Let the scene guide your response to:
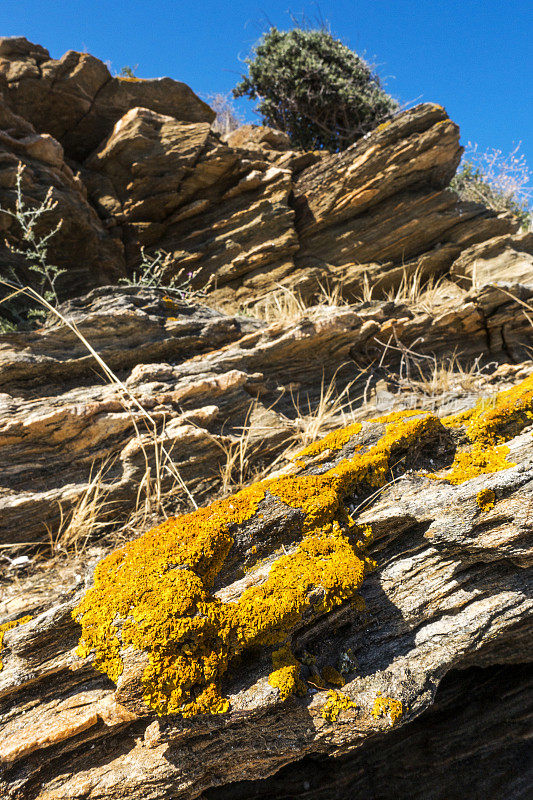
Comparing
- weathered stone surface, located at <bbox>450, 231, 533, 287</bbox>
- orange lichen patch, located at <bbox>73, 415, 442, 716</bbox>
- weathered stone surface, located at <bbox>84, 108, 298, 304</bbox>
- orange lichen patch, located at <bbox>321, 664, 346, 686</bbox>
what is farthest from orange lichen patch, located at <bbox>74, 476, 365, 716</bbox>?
weathered stone surface, located at <bbox>450, 231, 533, 287</bbox>

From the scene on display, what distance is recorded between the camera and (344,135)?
11.3 metres

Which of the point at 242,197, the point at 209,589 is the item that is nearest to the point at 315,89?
the point at 242,197

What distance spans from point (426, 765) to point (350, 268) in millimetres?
6909

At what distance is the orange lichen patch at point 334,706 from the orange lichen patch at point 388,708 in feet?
0.36

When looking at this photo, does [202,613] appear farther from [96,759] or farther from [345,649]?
[96,759]

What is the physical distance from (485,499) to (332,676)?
1.35m

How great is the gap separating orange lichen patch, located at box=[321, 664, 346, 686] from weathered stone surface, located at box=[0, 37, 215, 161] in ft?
31.5

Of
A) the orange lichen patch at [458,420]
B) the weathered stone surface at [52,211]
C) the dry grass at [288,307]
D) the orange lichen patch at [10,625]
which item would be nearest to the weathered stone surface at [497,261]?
the dry grass at [288,307]

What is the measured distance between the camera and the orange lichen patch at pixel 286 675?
1992mm

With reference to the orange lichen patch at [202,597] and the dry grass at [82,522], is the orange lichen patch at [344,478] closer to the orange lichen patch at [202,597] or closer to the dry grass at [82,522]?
the orange lichen patch at [202,597]

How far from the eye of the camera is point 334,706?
2.05m

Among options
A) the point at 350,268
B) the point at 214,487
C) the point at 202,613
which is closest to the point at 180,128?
the point at 350,268

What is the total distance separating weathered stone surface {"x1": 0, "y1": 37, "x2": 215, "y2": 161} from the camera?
23.8 ft

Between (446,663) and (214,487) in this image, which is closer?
(446,663)
